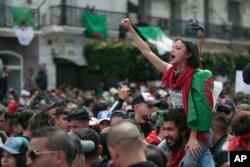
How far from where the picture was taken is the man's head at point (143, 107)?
638 cm

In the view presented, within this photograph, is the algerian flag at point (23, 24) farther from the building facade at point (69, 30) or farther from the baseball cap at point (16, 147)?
the baseball cap at point (16, 147)

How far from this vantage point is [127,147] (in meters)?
3.11

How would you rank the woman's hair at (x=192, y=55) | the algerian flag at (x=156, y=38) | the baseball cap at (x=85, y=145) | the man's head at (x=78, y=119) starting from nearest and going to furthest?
the baseball cap at (x=85, y=145)
the woman's hair at (x=192, y=55)
the man's head at (x=78, y=119)
the algerian flag at (x=156, y=38)

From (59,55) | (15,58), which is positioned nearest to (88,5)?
(59,55)

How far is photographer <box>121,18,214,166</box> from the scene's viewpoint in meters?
4.39

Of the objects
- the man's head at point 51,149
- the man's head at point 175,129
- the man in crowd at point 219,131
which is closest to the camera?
the man's head at point 51,149

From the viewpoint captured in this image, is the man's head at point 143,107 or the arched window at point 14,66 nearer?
the man's head at point 143,107

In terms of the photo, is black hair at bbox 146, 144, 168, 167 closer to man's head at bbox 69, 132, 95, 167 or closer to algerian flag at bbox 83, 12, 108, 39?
Answer: man's head at bbox 69, 132, 95, 167

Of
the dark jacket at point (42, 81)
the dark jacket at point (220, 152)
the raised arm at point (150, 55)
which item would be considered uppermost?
the raised arm at point (150, 55)

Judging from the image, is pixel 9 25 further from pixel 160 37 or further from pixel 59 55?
pixel 160 37

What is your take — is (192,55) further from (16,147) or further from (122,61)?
(122,61)

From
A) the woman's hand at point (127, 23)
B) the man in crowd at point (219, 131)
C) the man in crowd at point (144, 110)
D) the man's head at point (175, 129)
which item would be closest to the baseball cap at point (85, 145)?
the man's head at point (175, 129)

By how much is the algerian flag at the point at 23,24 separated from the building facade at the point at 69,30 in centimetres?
36

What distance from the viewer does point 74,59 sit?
22.7 m
